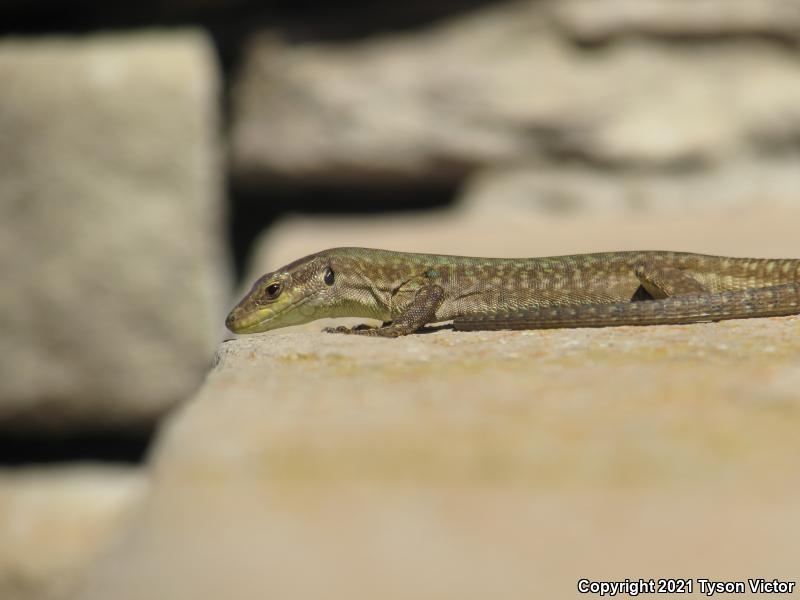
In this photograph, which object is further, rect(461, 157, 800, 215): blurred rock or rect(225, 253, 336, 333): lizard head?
rect(461, 157, 800, 215): blurred rock

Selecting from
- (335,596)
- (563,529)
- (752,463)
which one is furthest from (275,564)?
(752,463)

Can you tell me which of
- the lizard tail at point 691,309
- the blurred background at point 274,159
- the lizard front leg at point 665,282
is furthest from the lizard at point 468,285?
the blurred background at point 274,159

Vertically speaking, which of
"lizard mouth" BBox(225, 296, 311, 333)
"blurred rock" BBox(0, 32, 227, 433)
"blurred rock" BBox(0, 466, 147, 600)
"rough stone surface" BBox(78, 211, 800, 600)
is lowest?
"rough stone surface" BBox(78, 211, 800, 600)

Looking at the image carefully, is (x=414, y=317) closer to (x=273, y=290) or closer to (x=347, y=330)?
(x=347, y=330)

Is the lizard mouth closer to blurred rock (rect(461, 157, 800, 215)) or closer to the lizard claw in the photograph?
the lizard claw

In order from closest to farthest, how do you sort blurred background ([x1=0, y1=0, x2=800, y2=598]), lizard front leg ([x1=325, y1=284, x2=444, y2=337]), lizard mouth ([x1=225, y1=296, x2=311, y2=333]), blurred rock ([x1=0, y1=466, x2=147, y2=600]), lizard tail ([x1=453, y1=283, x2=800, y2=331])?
lizard tail ([x1=453, y1=283, x2=800, y2=331]), lizard front leg ([x1=325, y1=284, x2=444, y2=337]), lizard mouth ([x1=225, y1=296, x2=311, y2=333]), blurred rock ([x1=0, y1=466, x2=147, y2=600]), blurred background ([x1=0, y1=0, x2=800, y2=598])

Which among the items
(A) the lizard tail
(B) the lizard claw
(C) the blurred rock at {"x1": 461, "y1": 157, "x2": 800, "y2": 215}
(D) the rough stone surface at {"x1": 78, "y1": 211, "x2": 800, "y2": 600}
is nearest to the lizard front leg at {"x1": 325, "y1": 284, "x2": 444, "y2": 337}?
(B) the lizard claw

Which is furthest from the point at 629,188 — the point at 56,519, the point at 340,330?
the point at 56,519

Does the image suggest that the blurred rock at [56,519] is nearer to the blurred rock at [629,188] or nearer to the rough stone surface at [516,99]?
the rough stone surface at [516,99]
